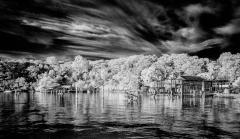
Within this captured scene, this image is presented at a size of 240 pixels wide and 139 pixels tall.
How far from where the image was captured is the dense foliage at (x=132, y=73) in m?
117

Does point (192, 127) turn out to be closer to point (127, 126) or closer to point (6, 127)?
point (127, 126)

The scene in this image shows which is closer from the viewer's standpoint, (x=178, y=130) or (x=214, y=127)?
(x=178, y=130)

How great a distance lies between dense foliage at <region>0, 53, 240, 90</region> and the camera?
116812 millimetres

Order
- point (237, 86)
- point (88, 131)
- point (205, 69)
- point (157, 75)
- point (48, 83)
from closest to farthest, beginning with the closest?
point (88, 131)
point (237, 86)
point (157, 75)
point (205, 69)
point (48, 83)

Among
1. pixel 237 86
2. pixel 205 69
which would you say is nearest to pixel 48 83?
pixel 205 69

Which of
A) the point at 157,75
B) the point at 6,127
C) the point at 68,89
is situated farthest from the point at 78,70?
the point at 6,127

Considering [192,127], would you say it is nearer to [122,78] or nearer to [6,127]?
[6,127]

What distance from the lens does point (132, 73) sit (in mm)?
138375

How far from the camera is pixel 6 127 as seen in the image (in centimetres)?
2511

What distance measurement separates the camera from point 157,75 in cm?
11706

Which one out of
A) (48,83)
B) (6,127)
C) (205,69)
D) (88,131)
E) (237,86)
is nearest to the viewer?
(88,131)

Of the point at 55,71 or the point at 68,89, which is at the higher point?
the point at 55,71

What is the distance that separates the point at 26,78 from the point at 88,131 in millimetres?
181310

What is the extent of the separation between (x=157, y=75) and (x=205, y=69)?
120 feet
